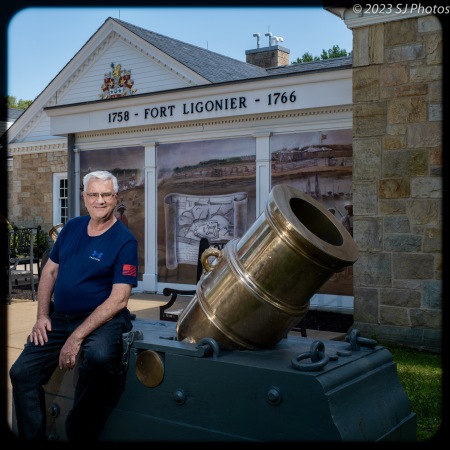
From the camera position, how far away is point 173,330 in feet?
12.3

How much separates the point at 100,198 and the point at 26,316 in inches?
239

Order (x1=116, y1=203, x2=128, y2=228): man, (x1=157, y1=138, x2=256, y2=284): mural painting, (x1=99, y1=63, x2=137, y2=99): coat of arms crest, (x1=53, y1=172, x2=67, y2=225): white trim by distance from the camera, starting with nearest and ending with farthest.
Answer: (x1=157, y1=138, x2=256, y2=284): mural painting < (x1=116, y1=203, x2=128, y2=228): man < (x1=99, y1=63, x2=137, y2=99): coat of arms crest < (x1=53, y1=172, x2=67, y2=225): white trim

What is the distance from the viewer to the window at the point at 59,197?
59.8 feet

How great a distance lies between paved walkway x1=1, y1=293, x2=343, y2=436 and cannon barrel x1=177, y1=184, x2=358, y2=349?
269 cm

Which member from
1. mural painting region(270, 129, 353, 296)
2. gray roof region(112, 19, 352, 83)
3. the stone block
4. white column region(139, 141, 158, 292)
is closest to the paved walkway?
white column region(139, 141, 158, 292)

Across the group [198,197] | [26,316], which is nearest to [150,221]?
[198,197]

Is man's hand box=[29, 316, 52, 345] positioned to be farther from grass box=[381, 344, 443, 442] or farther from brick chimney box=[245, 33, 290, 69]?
brick chimney box=[245, 33, 290, 69]

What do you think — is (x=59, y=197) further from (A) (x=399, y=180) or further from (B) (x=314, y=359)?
(B) (x=314, y=359)

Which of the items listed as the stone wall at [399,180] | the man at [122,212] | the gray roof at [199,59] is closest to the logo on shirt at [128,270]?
the stone wall at [399,180]

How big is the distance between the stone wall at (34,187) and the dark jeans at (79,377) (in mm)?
15052

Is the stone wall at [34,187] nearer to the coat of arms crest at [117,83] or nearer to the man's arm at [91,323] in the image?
the coat of arms crest at [117,83]

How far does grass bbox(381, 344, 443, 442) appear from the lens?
176 inches

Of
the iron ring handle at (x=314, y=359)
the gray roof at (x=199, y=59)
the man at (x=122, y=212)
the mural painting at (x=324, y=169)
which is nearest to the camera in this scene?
the iron ring handle at (x=314, y=359)
